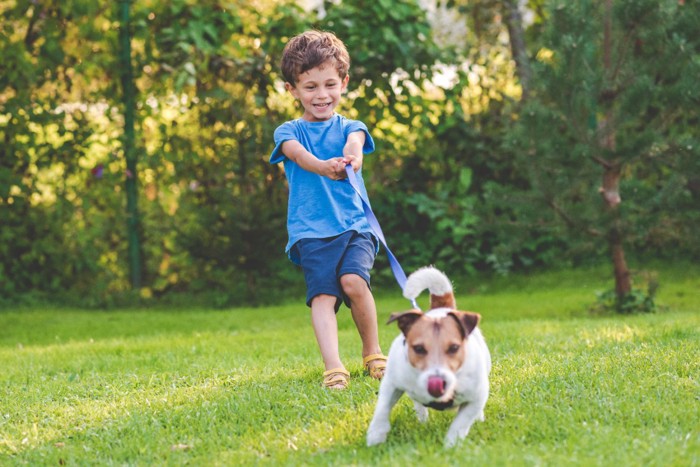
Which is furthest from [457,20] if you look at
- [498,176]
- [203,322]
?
[203,322]

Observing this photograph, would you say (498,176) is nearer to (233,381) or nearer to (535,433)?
(233,381)

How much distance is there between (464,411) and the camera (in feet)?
9.70

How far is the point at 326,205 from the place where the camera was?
4309 mm

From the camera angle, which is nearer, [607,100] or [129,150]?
[607,100]

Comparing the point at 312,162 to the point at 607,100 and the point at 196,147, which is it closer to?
the point at 607,100

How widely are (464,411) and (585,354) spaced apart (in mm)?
1882

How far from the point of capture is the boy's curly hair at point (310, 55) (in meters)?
4.20

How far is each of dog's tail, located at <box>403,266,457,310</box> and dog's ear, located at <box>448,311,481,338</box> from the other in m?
0.31

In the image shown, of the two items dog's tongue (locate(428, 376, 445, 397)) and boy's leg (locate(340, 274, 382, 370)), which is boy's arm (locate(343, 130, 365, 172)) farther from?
dog's tongue (locate(428, 376, 445, 397))

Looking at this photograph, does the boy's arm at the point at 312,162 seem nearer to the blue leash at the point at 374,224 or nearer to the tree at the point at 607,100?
the blue leash at the point at 374,224

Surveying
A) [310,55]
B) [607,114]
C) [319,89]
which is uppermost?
[310,55]

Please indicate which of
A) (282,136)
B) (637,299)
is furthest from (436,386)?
(637,299)

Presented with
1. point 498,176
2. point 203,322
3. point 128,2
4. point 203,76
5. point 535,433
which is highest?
point 128,2

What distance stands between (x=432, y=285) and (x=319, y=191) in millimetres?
1237
